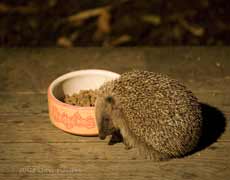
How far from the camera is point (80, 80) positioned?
4.01 m

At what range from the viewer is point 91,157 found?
11.3 feet

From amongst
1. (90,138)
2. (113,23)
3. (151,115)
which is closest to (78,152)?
(90,138)

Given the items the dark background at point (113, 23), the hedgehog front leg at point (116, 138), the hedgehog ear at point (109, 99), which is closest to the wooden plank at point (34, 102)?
the hedgehog front leg at point (116, 138)

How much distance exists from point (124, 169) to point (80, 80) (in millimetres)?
1014

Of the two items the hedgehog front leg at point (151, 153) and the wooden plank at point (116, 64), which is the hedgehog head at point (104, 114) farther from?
the wooden plank at point (116, 64)

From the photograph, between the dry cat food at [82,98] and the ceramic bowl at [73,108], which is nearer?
the ceramic bowl at [73,108]

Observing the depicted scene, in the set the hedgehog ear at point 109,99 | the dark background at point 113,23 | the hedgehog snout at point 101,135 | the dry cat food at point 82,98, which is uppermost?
the hedgehog ear at point 109,99

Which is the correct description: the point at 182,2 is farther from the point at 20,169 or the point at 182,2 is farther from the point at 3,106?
the point at 20,169

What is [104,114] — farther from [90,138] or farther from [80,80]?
[80,80]

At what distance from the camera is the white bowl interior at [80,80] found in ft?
12.7

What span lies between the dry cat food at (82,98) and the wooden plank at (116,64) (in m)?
0.50

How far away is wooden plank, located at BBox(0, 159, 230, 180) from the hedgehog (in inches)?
3.7

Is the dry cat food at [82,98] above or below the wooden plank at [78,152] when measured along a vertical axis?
above

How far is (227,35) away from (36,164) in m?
3.91
